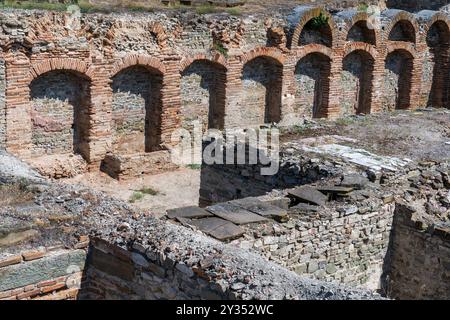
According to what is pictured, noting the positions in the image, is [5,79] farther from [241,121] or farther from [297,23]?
[297,23]

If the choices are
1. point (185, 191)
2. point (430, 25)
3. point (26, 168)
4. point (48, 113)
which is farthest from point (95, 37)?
point (430, 25)

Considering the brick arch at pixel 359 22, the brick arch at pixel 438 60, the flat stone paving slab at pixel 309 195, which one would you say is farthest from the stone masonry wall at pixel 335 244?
the brick arch at pixel 438 60

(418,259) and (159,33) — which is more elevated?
(159,33)

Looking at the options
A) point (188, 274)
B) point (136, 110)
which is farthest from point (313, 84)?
point (188, 274)

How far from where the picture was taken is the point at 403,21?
2203cm

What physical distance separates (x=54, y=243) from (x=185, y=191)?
8.89m

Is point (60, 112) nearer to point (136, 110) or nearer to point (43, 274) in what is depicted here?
point (136, 110)

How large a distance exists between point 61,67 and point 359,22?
368 inches

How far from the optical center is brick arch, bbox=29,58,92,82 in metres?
15.1

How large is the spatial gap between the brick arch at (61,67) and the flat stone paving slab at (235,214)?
295 inches

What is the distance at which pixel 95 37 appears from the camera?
1597cm

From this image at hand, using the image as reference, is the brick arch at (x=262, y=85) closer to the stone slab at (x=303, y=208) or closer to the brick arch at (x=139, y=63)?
the brick arch at (x=139, y=63)

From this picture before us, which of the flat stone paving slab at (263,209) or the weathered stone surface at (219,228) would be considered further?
the flat stone paving slab at (263,209)

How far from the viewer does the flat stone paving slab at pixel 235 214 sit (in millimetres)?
8492
